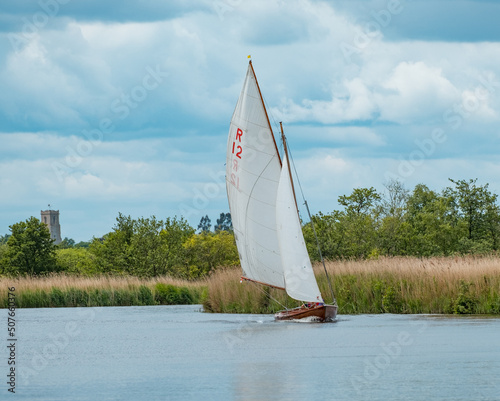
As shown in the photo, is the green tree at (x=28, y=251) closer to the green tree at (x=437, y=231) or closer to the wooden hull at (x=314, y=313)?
the green tree at (x=437, y=231)

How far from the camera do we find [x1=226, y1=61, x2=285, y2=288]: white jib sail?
36.9 metres

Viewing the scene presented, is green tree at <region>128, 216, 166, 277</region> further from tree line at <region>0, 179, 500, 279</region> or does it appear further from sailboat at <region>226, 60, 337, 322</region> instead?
sailboat at <region>226, 60, 337, 322</region>

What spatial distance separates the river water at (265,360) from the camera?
1719 centimetres

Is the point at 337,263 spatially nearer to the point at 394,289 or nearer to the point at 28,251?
the point at 394,289

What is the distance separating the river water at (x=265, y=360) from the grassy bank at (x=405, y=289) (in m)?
1.71

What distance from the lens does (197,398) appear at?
16.4 metres

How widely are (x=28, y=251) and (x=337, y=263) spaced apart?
40050 mm

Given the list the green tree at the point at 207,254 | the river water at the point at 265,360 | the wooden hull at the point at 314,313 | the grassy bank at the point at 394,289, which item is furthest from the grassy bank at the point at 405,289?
the green tree at the point at 207,254

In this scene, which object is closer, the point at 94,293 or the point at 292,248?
the point at 292,248

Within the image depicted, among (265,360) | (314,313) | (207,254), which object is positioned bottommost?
(265,360)

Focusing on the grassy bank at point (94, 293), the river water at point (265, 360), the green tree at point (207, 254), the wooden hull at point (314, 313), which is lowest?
the river water at point (265, 360)

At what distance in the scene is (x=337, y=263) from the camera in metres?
43.2

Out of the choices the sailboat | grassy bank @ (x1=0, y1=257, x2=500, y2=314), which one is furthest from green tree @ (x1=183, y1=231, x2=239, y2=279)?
the sailboat

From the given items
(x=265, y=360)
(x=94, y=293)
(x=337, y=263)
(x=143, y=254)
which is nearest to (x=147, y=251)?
(x=143, y=254)
